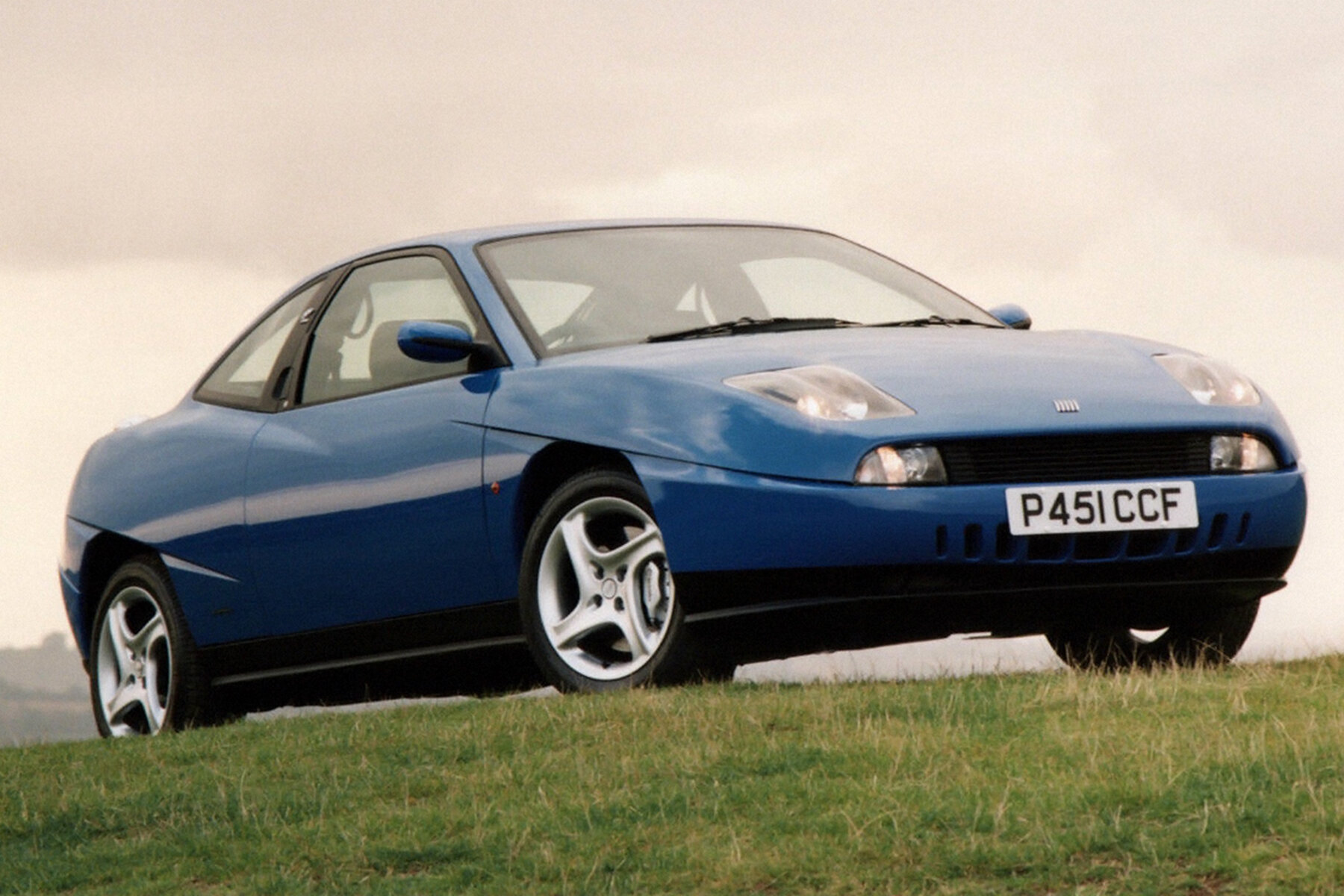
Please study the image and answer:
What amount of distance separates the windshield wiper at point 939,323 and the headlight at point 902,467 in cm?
130

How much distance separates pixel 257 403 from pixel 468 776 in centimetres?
308

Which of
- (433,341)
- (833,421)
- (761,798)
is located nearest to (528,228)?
(433,341)

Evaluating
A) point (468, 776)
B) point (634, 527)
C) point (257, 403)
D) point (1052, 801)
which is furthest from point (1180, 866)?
point (257, 403)

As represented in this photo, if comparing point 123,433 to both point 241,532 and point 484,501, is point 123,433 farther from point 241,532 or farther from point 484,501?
point 484,501

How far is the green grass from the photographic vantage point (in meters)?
4.91

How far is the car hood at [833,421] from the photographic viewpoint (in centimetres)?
666

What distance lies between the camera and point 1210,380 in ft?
24.3

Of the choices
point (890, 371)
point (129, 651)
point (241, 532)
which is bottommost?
point (129, 651)

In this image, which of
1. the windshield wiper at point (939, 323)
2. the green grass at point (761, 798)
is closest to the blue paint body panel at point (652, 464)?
the windshield wiper at point (939, 323)

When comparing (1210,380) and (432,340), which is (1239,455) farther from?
(432,340)

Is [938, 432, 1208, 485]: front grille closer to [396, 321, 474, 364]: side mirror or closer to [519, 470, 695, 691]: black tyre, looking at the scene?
[519, 470, 695, 691]: black tyre

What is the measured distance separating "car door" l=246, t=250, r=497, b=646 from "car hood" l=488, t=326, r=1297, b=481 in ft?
1.13

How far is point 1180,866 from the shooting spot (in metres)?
4.81

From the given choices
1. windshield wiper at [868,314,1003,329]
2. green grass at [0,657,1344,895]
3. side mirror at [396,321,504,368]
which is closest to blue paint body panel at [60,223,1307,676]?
side mirror at [396,321,504,368]
